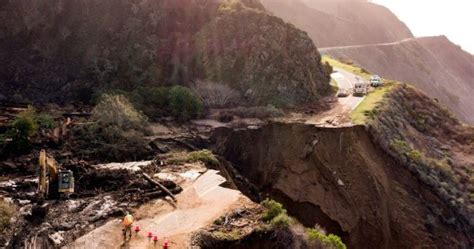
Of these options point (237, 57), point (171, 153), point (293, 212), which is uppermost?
point (237, 57)

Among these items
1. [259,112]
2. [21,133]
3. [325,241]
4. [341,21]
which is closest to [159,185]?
[325,241]

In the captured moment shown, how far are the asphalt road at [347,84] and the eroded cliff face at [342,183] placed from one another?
21.3 feet

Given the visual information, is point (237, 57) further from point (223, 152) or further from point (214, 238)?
point (214, 238)

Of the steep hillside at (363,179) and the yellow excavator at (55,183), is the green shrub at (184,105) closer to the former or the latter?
the steep hillside at (363,179)

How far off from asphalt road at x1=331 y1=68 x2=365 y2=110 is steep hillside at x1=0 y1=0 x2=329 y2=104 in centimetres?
271

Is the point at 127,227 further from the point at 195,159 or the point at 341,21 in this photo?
the point at 341,21

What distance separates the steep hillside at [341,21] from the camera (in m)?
79.9

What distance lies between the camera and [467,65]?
9200 centimetres

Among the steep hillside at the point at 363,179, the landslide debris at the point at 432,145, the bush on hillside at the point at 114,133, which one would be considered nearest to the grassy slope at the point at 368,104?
the landslide debris at the point at 432,145

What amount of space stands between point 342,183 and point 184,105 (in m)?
11.5

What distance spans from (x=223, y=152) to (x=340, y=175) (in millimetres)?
7062

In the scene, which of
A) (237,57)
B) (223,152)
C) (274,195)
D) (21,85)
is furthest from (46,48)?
(274,195)

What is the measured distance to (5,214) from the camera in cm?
1452

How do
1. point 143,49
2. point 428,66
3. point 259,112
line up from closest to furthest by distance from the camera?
point 259,112 → point 143,49 → point 428,66
